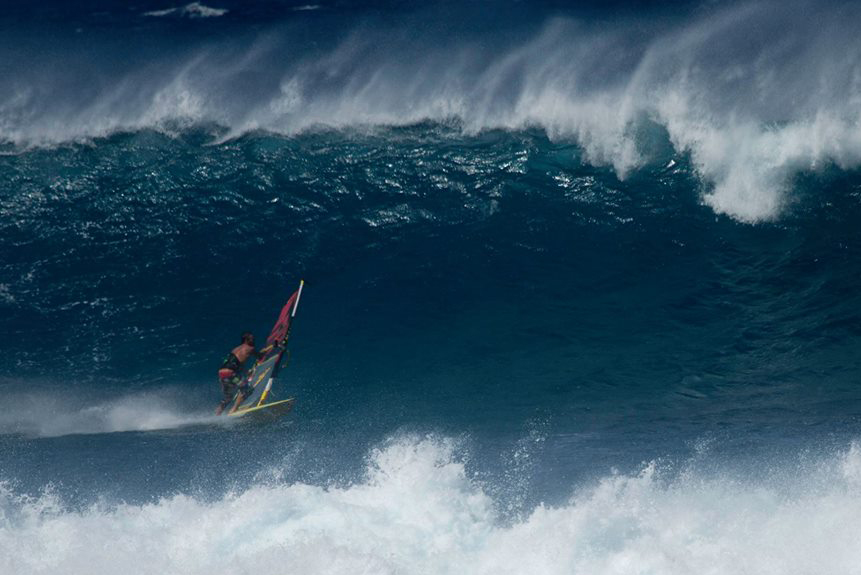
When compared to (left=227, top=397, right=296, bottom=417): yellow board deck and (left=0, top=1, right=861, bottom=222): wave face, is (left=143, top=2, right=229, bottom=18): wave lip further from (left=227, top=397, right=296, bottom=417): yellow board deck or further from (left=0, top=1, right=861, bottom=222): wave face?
(left=227, top=397, right=296, bottom=417): yellow board deck

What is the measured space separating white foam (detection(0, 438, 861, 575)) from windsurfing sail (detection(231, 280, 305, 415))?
5.14 feet

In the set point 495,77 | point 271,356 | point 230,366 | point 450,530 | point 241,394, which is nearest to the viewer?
point 450,530

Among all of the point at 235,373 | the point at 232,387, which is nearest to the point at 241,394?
the point at 232,387

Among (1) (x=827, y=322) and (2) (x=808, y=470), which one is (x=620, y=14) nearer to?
(1) (x=827, y=322)

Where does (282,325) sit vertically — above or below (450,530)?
above

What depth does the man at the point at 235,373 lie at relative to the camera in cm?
1259

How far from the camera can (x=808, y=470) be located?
1127cm

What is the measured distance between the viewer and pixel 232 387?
41.9 ft

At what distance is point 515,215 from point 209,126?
5567mm

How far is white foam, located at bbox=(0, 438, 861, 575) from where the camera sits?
10352 mm

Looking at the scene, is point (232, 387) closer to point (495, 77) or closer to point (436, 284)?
point (436, 284)

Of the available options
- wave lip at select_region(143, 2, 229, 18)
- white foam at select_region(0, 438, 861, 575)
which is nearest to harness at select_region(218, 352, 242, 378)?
white foam at select_region(0, 438, 861, 575)

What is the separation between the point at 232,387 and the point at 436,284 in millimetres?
3536

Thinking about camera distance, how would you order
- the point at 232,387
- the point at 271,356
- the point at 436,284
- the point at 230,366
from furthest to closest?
the point at 436,284 < the point at 271,356 < the point at 232,387 < the point at 230,366
